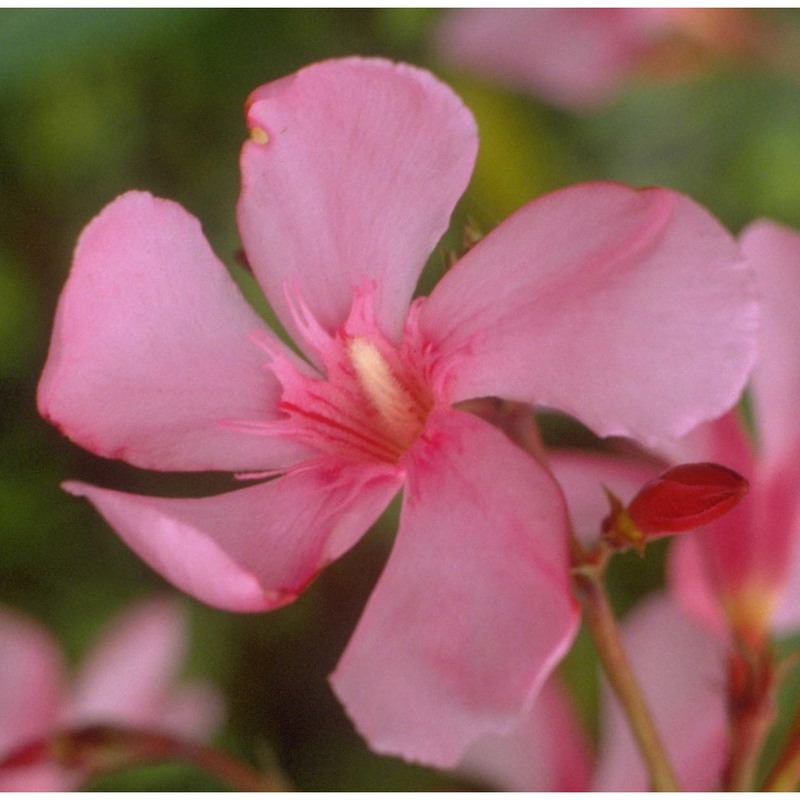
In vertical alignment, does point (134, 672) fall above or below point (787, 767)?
below

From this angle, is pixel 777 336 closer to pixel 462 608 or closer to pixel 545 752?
pixel 462 608

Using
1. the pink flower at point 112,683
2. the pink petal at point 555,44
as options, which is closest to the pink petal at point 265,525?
the pink flower at point 112,683

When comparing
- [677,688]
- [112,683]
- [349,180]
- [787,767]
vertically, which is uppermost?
[349,180]

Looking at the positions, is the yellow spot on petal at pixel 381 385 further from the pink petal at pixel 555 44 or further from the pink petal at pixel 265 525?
the pink petal at pixel 555 44

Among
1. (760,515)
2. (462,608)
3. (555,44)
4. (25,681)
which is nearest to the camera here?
(462,608)

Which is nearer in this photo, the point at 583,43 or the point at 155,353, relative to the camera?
the point at 155,353

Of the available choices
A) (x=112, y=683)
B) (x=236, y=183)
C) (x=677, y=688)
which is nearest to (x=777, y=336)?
(x=677, y=688)

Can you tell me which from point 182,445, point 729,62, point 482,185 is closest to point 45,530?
point 482,185
